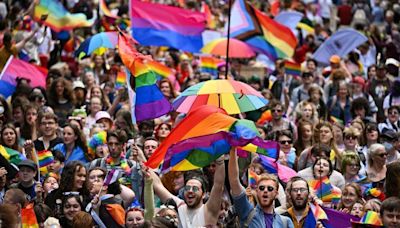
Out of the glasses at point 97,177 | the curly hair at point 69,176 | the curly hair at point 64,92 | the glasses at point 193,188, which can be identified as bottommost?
the curly hair at point 64,92

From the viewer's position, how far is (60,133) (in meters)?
15.1

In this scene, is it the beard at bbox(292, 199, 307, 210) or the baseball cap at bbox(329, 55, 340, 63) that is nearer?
the beard at bbox(292, 199, 307, 210)

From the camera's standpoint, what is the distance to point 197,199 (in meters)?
11.2

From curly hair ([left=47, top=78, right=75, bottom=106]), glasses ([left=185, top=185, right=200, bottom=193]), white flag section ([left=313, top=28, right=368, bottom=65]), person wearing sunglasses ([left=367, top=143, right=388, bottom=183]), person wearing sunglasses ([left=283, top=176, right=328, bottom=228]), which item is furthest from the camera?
white flag section ([left=313, top=28, right=368, bottom=65])

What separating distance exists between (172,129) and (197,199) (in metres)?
1.09

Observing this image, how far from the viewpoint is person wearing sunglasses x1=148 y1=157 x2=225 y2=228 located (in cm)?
1071

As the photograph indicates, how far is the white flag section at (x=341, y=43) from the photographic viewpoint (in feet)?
65.7

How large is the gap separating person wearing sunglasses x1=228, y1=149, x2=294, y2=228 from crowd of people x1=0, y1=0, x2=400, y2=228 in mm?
11

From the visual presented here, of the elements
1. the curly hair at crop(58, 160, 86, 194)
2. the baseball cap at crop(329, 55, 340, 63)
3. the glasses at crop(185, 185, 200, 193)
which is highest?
the glasses at crop(185, 185, 200, 193)

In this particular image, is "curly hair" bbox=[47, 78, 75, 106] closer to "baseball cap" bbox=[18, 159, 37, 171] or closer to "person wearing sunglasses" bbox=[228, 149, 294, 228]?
"baseball cap" bbox=[18, 159, 37, 171]

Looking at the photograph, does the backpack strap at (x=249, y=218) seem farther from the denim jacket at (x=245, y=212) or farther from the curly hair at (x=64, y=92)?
the curly hair at (x=64, y=92)

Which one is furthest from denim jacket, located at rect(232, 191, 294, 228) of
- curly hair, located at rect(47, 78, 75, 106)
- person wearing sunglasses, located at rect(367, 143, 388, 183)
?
curly hair, located at rect(47, 78, 75, 106)

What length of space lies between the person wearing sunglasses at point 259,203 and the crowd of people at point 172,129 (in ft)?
0.04

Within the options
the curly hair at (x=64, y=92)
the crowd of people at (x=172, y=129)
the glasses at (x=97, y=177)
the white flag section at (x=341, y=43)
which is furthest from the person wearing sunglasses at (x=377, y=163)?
the white flag section at (x=341, y=43)
